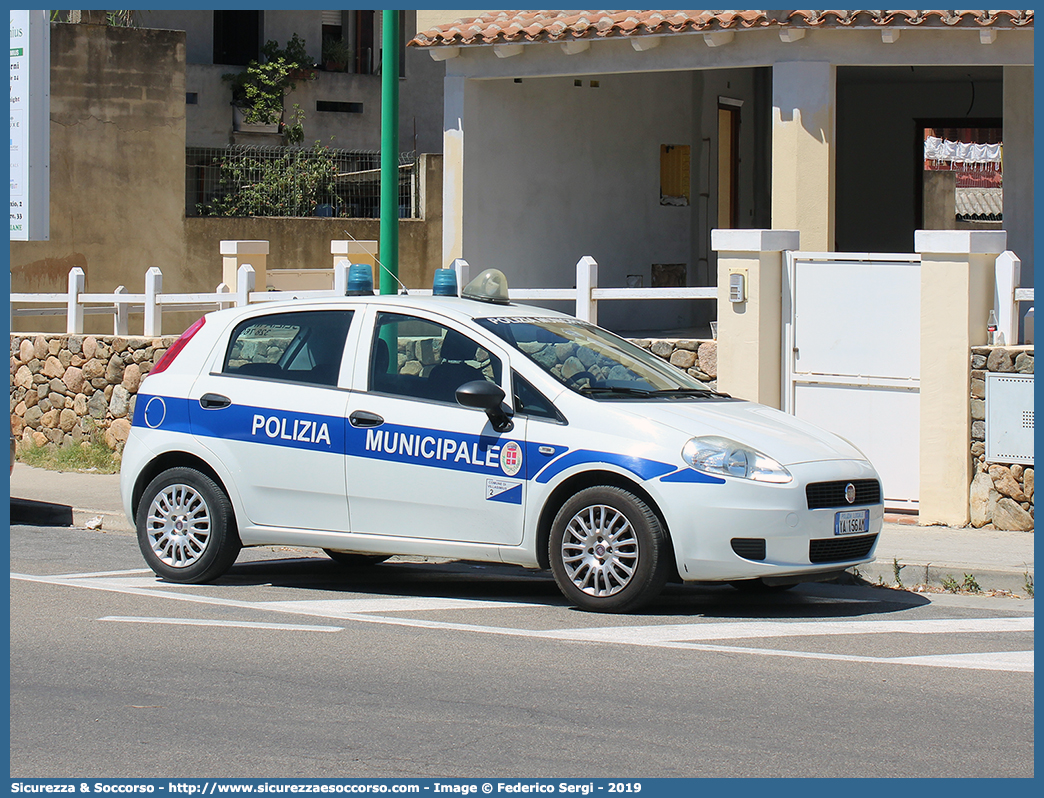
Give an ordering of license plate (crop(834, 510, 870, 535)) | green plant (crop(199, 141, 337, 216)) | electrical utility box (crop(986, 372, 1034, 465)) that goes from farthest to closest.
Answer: green plant (crop(199, 141, 337, 216))
electrical utility box (crop(986, 372, 1034, 465))
license plate (crop(834, 510, 870, 535))

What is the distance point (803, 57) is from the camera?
15.3 meters

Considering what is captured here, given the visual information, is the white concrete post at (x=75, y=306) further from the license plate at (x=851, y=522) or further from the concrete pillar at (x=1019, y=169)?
the license plate at (x=851, y=522)

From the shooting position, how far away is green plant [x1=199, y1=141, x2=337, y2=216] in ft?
77.2

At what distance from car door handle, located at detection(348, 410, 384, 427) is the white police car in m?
0.01

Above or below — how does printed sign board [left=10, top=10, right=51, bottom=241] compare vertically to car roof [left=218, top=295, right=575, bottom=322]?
above

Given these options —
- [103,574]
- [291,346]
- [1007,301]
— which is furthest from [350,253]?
[291,346]

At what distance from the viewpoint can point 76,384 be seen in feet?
54.6

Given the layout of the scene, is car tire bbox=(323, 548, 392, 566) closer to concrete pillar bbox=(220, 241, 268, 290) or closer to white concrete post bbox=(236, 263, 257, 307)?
white concrete post bbox=(236, 263, 257, 307)

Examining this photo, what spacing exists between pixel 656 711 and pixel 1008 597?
3929mm

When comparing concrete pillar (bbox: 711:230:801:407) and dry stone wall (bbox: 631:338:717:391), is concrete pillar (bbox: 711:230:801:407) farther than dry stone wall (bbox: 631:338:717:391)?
No

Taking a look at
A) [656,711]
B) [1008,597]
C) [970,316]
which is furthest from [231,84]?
[656,711]

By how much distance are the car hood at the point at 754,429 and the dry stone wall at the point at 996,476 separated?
298 cm

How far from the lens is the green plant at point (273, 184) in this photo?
23.5m

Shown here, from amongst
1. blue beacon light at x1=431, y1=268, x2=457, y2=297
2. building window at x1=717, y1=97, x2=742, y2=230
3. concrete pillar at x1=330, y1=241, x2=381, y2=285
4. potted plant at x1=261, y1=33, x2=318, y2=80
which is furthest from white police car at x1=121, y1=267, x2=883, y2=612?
potted plant at x1=261, y1=33, x2=318, y2=80
